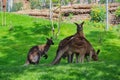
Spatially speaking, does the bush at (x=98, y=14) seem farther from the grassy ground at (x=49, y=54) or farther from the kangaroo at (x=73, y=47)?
the kangaroo at (x=73, y=47)

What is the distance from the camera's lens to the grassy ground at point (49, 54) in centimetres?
1079

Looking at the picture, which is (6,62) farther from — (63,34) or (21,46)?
(63,34)

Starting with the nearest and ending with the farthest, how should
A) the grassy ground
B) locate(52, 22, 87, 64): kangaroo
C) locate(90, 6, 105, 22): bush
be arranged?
the grassy ground, locate(52, 22, 87, 64): kangaroo, locate(90, 6, 105, 22): bush

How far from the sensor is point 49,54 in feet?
72.5

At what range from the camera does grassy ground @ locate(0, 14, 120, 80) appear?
10789 millimetres

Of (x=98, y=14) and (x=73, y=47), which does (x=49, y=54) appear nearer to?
(x=73, y=47)

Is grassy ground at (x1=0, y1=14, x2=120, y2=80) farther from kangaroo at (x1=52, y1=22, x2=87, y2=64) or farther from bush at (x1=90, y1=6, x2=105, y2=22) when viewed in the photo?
bush at (x1=90, y1=6, x2=105, y2=22)

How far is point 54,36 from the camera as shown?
26.7 meters

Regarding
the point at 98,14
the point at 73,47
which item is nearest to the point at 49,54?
the point at 73,47

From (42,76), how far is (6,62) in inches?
378

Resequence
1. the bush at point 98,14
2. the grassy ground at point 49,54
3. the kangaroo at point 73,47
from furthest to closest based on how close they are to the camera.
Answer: the bush at point 98,14
the kangaroo at point 73,47
the grassy ground at point 49,54

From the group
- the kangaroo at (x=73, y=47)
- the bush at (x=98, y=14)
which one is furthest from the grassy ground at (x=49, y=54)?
the bush at (x=98, y=14)

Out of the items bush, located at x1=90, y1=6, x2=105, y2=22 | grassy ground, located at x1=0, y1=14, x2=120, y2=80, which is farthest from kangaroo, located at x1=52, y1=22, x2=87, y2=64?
bush, located at x1=90, y1=6, x2=105, y2=22

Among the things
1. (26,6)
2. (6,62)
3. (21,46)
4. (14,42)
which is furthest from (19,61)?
(26,6)
